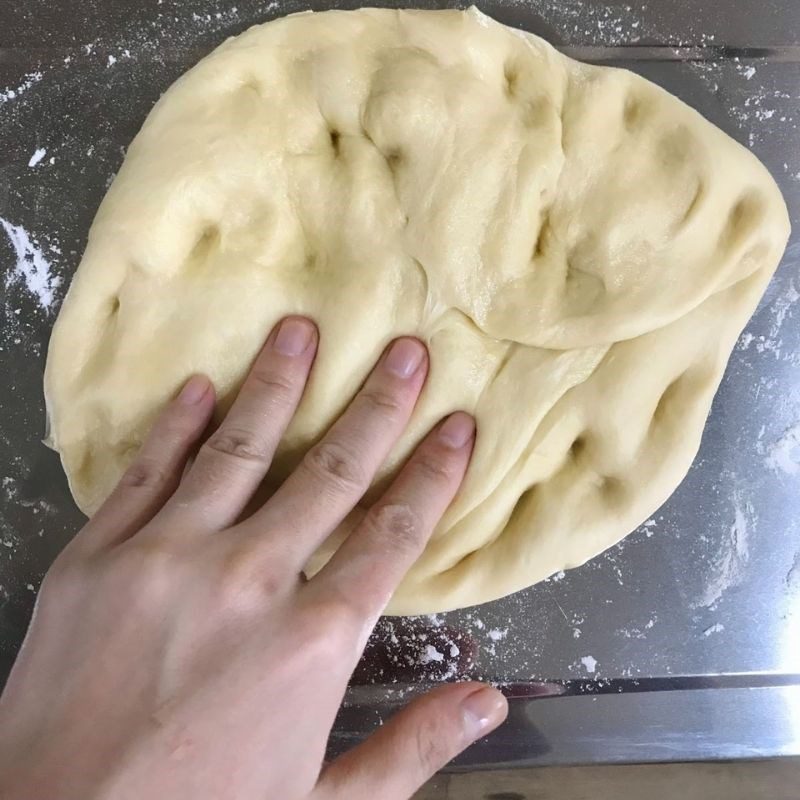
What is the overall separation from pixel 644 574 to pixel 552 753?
34 cm

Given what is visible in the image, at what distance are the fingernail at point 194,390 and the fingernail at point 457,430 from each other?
0.98 ft

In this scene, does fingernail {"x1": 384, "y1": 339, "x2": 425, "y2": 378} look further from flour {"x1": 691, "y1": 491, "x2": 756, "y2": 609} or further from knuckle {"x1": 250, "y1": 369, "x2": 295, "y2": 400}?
flour {"x1": 691, "y1": 491, "x2": 756, "y2": 609}

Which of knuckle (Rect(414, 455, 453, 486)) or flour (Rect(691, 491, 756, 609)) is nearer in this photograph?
knuckle (Rect(414, 455, 453, 486))

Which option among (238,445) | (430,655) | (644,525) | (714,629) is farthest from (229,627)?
(714,629)

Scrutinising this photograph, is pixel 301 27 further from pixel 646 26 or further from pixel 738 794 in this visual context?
pixel 738 794

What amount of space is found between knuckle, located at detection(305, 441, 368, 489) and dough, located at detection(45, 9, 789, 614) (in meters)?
0.09

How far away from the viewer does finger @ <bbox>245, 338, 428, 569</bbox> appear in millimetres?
806

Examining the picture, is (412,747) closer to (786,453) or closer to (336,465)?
(336,465)

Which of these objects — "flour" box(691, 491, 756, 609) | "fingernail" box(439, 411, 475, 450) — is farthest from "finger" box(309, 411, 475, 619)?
"flour" box(691, 491, 756, 609)

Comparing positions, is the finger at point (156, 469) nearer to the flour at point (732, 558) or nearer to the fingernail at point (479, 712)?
the fingernail at point (479, 712)

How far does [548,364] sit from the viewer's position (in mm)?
958

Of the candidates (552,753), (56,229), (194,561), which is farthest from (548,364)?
(56,229)

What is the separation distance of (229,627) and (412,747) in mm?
233

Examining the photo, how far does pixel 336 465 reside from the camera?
854 mm
